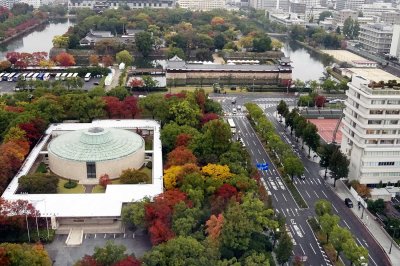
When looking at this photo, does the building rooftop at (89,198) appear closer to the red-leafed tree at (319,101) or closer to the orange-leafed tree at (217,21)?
the red-leafed tree at (319,101)

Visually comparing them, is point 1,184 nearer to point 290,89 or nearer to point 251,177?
point 251,177

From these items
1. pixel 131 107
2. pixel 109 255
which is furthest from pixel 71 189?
pixel 131 107

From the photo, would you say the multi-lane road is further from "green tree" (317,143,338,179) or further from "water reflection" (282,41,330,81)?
"water reflection" (282,41,330,81)

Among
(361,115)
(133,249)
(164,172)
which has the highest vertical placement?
(361,115)

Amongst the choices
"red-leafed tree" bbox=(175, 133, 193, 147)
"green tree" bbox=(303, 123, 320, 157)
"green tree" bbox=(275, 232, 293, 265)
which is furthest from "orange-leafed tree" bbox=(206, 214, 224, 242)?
"green tree" bbox=(303, 123, 320, 157)

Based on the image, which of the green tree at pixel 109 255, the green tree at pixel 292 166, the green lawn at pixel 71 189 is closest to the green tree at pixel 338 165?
the green tree at pixel 292 166

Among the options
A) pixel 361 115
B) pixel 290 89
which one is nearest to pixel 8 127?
pixel 361 115
